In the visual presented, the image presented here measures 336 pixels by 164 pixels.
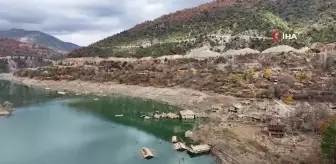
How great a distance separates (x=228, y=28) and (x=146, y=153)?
80591mm

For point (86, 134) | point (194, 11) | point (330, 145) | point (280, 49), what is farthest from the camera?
point (194, 11)

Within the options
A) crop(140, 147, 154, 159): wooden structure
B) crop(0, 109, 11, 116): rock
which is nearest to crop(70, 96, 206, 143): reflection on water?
crop(140, 147, 154, 159): wooden structure

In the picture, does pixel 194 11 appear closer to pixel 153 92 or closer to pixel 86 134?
pixel 153 92

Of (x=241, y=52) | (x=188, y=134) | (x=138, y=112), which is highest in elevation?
(x=241, y=52)

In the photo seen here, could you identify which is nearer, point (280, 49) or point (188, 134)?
point (188, 134)

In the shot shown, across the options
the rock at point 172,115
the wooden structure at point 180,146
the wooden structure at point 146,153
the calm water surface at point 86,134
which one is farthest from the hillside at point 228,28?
the wooden structure at point 146,153

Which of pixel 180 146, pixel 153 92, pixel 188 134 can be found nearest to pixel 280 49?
pixel 153 92

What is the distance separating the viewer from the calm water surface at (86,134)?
37.0 meters

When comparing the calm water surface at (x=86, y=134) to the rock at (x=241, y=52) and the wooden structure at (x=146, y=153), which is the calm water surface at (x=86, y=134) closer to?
the wooden structure at (x=146, y=153)

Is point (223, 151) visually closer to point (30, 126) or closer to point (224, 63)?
point (30, 126)

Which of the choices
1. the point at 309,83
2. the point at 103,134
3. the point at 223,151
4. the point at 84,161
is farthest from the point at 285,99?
the point at 84,161

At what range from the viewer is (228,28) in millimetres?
112125

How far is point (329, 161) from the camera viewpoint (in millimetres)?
→ 27188

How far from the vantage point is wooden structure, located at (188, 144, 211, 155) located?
37.0 m
